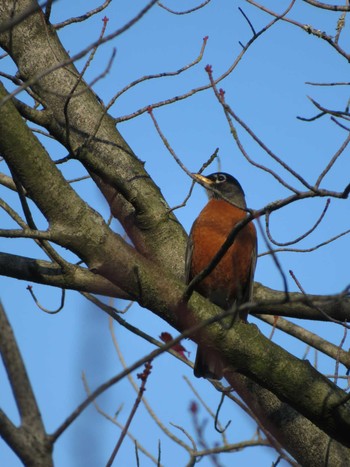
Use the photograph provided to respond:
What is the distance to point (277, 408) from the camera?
4.72m

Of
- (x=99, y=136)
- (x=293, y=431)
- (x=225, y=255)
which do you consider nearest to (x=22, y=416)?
(x=293, y=431)

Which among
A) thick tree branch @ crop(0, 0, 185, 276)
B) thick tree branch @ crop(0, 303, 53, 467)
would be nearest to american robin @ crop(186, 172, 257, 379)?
thick tree branch @ crop(0, 0, 185, 276)

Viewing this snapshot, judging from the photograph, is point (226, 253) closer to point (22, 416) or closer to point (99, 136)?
point (99, 136)

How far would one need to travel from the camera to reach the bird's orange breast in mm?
6258

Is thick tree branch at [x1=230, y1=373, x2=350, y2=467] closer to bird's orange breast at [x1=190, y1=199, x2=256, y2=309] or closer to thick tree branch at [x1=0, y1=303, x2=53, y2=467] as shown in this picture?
bird's orange breast at [x1=190, y1=199, x2=256, y2=309]

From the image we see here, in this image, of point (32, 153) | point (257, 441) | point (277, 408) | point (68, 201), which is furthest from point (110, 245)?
point (257, 441)

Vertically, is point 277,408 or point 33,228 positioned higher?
point 277,408

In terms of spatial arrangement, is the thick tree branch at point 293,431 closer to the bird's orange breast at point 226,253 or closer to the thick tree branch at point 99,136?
the thick tree branch at point 99,136

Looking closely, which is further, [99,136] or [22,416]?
[99,136]

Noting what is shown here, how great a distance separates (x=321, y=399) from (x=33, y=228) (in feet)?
6.07

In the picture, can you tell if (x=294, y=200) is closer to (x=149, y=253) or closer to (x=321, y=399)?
(x=321, y=399)

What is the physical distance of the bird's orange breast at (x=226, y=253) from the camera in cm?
626

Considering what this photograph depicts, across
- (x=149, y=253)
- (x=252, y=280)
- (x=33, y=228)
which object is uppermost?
(x=252, y=280)

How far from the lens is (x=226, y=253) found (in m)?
6.46
